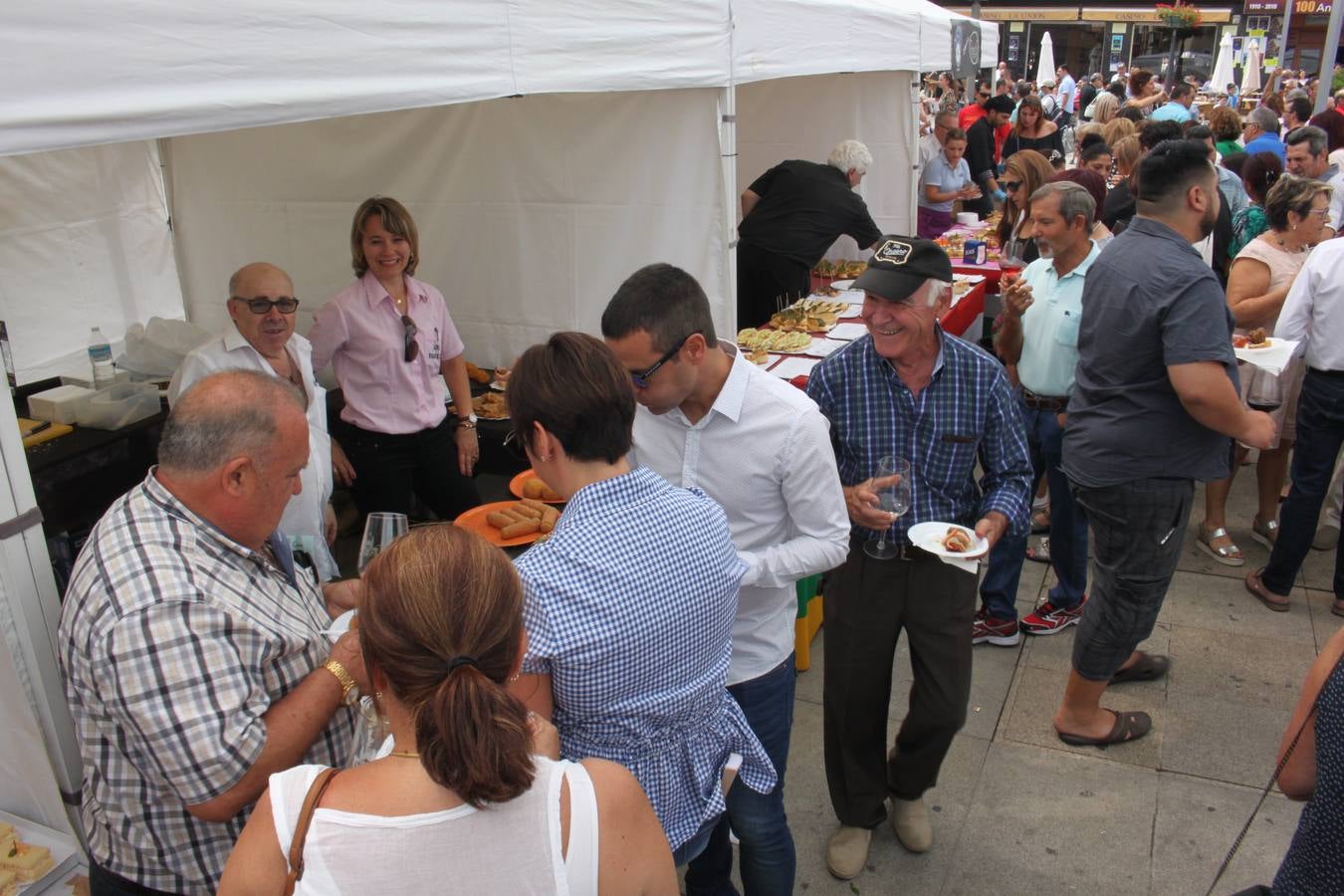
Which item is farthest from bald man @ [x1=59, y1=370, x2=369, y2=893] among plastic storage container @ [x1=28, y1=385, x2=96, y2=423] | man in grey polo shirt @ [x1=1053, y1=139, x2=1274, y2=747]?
plastic storage container @ [x1=28, y1=385, x2=96, y2=423]

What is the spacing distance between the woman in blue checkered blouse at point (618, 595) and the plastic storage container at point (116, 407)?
3.36 meters

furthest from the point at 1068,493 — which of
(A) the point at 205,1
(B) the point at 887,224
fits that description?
(B) the point at 887,224

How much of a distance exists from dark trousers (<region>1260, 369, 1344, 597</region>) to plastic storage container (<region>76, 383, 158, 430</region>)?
529 cm

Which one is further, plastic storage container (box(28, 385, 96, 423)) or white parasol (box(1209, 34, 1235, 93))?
white parasol (box(1209, 34, 1235, 93))

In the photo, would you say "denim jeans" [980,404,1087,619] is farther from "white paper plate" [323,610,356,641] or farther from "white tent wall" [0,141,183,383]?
"white tent wall" [0,141,183,383]

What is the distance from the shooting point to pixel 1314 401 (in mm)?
4117

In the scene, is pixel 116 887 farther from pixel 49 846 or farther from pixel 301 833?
pixel 301 833

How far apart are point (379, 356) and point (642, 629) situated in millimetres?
2813

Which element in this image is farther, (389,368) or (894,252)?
(389,368)

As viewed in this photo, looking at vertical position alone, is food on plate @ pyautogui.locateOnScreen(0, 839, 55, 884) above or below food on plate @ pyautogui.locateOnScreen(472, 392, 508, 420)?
below

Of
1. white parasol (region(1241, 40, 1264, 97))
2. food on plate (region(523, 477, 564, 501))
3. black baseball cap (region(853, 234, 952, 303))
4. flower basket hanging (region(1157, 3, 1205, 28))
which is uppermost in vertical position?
flower basket hanging (region(1157, 3, 1205, 28))

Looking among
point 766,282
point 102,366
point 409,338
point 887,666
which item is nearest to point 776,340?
point 766,282

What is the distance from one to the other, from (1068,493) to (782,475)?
2399 mm

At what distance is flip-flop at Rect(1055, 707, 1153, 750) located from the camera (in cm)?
350
